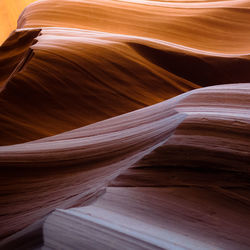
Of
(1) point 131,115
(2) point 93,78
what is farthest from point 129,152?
(2) point 93,78

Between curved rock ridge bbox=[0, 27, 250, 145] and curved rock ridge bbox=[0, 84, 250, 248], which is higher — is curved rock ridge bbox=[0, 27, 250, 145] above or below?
above

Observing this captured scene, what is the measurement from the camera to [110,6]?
899 millimetres

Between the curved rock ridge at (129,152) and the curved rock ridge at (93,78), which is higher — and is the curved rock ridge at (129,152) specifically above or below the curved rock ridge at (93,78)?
below

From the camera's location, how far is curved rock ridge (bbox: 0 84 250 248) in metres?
0.40

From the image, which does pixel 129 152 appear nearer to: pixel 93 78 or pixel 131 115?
pixel 131 115

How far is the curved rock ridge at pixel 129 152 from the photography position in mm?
404

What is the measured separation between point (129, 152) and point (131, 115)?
108 mm

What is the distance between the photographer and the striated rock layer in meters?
0.38

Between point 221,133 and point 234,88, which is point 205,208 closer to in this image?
point 221,133

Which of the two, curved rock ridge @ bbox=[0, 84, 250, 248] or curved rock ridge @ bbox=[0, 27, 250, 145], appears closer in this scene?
curved rock ridge @ bbox=[0, 84, 250, 248]

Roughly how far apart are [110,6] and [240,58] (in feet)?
1.33

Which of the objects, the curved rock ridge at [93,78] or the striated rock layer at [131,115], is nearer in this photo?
the striated rock layer at [131,115]

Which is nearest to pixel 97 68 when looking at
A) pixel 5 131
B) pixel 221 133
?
pixel 5 131

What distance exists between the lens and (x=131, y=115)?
1.85 ft
